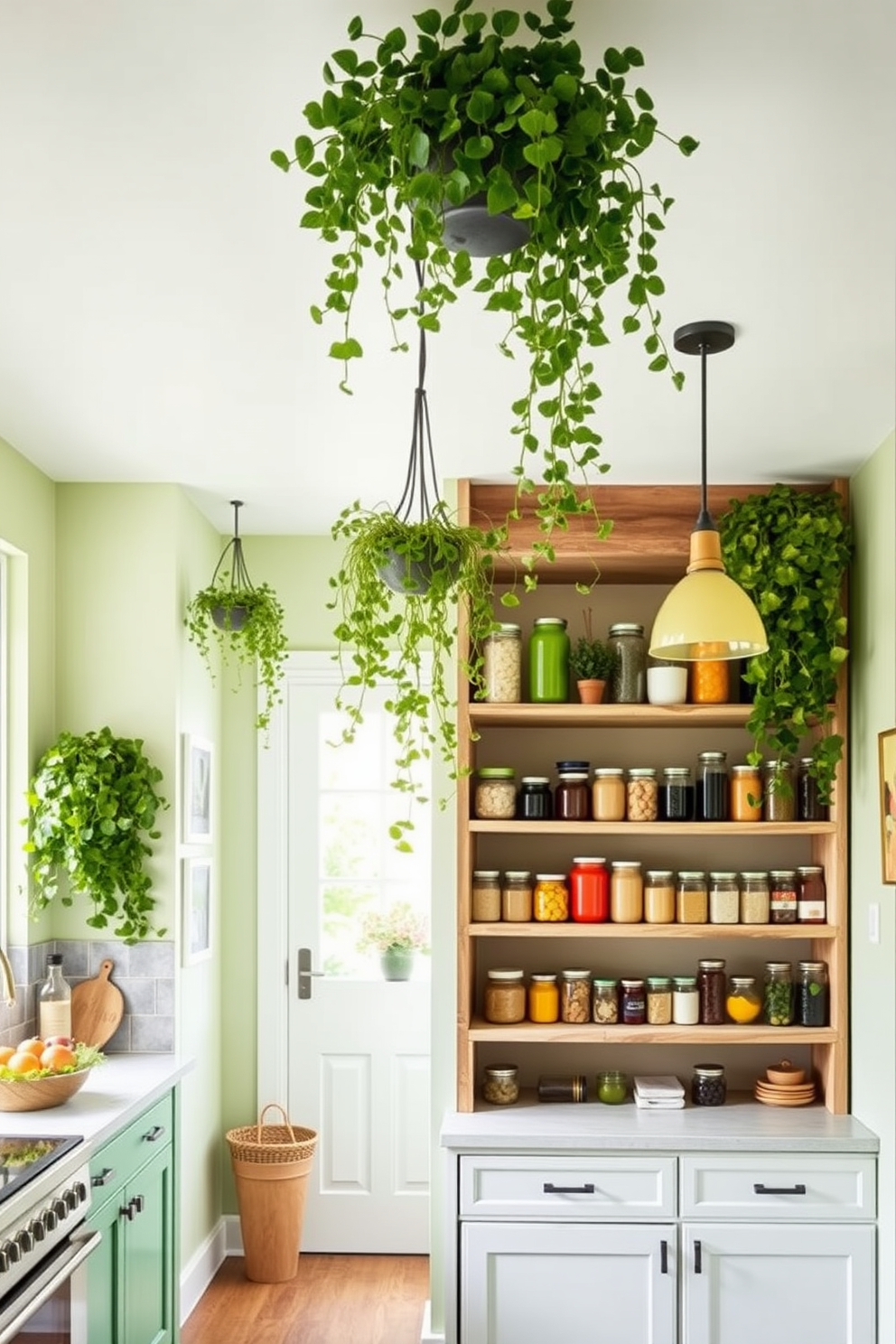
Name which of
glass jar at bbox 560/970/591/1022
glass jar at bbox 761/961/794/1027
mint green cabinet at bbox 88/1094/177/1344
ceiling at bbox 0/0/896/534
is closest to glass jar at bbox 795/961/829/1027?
glass jar at bbox 761/961/794/1027

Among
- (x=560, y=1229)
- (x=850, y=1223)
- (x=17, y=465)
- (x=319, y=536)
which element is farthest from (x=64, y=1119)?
Result: (x=319, y=536)

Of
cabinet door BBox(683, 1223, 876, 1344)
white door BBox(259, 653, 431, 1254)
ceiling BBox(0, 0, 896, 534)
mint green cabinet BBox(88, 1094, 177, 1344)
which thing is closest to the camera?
ceiling BBox(0, 0, 896, 534)

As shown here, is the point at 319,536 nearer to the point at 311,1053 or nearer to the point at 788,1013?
the point at 311,1053

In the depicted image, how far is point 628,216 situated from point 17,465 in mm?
2681

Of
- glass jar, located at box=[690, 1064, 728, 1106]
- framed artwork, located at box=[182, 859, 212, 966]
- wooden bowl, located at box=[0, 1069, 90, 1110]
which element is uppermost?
framed artwork, located at box=[182, 859, 212, 966]

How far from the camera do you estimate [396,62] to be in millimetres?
1776

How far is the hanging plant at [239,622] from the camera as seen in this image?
456 cm

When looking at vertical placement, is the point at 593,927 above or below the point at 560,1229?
above

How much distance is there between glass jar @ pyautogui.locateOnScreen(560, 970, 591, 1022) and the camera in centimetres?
424

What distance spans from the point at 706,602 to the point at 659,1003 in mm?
1730

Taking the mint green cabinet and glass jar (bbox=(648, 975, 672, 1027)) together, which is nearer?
the mint green cabinet

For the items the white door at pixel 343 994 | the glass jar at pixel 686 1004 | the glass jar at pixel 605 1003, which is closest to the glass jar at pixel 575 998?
the glass jar at pixel 605 1003

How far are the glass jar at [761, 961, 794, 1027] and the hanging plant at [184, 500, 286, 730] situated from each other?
1.85m

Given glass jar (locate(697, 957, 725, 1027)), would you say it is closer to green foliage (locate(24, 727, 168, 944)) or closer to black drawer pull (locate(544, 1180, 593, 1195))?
black drawer pull (locate(544, 1180, 593, 1195))
